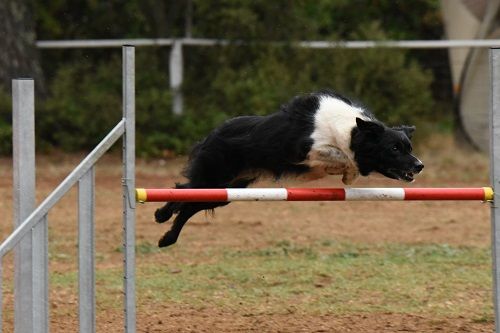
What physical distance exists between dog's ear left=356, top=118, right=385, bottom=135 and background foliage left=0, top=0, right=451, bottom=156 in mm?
8751

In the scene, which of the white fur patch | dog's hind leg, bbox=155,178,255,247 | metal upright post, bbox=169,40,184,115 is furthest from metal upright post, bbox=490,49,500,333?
metal upright post, bbox=169,40,184,115

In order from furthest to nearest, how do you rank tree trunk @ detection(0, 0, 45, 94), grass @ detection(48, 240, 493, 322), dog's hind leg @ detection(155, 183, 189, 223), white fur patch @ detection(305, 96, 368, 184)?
1. tree trunk @ detection(0, 0, 45, 94)
2. grass @ detection(48, 240, 493, 322)
3. dog's hind leg @ detection(155, 183, 189, 223)
4. white fur patch @ detection(305, 96, 368, 184)

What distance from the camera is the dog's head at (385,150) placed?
556 centimetres

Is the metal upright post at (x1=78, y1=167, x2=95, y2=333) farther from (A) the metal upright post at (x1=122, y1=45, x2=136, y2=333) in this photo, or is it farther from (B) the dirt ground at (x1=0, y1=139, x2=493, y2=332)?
(B) the dirt ground at (x1=0, y1=139, x2=493, y2=332)

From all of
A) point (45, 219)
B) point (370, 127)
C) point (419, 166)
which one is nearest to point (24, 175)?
point (45, 219)

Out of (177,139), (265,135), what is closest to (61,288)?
(265,135)

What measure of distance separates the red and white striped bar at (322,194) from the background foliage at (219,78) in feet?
29.7

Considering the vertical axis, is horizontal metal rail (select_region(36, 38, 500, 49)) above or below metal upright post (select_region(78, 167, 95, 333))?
above

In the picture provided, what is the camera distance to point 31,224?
15.8 ft

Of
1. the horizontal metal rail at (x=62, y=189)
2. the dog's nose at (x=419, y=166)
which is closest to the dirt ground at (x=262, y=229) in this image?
the dog's nose at (x=419, y=166)

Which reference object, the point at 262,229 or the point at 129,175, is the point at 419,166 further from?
the point at 262,229

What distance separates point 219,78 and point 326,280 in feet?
24.0

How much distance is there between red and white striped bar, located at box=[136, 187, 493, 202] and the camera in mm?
5031

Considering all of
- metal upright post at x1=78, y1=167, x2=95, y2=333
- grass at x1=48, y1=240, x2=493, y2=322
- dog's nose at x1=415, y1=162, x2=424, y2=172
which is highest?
dog's nose at x1=415, y1=162, x2=424, y2=172
